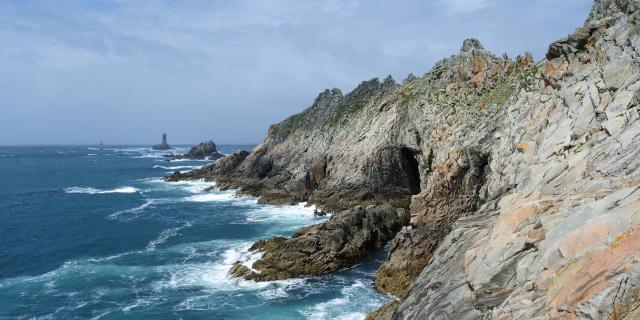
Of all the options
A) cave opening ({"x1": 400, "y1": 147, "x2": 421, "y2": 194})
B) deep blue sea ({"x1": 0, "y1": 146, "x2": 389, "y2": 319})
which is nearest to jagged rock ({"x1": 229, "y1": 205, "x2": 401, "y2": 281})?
deep blue sea ({"x1": 0, "y1": 146, "x2": 389, "y2": 319})

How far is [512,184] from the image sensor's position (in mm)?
27594

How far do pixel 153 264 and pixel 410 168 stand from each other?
121 feet

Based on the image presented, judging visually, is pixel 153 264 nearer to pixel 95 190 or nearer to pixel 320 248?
pixel 320 248

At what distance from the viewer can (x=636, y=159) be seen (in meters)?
17.7

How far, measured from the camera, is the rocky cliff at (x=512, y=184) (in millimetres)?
14656

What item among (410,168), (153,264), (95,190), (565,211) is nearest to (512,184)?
(565,211)

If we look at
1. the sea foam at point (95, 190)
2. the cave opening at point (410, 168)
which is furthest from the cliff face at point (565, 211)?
the sea foam at point (95, 190)

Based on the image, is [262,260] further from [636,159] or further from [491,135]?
[636,159]

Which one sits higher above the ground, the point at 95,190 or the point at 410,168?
the point at 410,168

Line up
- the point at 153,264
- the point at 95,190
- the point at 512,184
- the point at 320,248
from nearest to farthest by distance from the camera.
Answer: the point at 512,184 → the point at 320,248 → the point at 153,264 → the point at 95,190

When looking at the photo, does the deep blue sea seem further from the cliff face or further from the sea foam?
the cliff face

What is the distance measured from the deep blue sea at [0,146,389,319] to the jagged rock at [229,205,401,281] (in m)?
1.11

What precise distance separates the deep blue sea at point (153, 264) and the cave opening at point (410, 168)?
14.6 metres

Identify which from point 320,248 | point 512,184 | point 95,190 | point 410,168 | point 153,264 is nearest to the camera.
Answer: point 512,184
